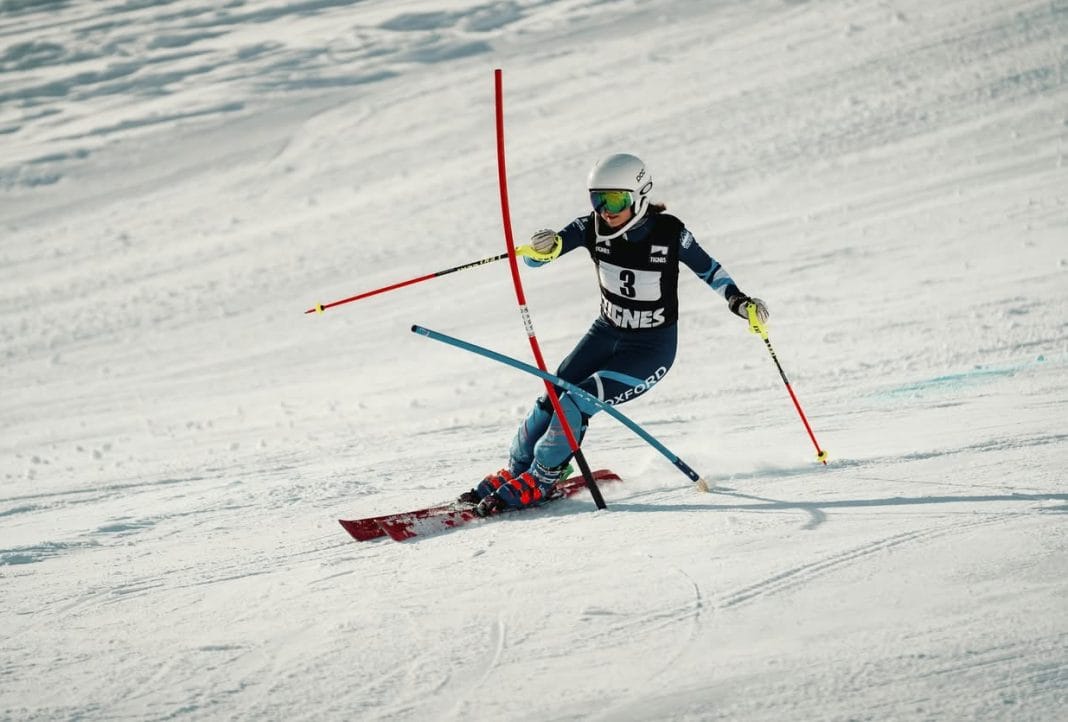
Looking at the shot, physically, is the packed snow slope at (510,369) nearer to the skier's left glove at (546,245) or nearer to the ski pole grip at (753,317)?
the ski pole grip at (753,317)

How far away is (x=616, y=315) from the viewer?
17.9 feet

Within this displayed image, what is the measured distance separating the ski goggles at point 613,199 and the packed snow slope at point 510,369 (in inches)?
59.6

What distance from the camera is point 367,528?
5.22m

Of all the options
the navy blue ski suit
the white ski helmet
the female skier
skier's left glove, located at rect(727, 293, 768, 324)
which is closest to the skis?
the female skier

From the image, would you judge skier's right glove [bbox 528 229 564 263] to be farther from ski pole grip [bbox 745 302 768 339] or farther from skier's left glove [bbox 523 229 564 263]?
ski pole grip [bbox 745 302 768 339]

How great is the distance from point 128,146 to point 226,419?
10.6 m

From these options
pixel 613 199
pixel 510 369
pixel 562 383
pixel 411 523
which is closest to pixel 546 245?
pixel 613 199

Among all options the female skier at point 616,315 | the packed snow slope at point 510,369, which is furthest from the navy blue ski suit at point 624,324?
the packed snow slope at point 510,369

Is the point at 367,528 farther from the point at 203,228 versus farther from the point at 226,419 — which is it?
the point at 203,228

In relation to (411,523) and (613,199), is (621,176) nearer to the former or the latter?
(613,199)

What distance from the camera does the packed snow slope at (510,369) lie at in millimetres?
3670

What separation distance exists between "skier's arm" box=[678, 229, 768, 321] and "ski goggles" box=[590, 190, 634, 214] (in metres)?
0.36

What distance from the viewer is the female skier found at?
5254 millimetres

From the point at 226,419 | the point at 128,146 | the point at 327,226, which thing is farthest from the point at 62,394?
the point at 128,146
